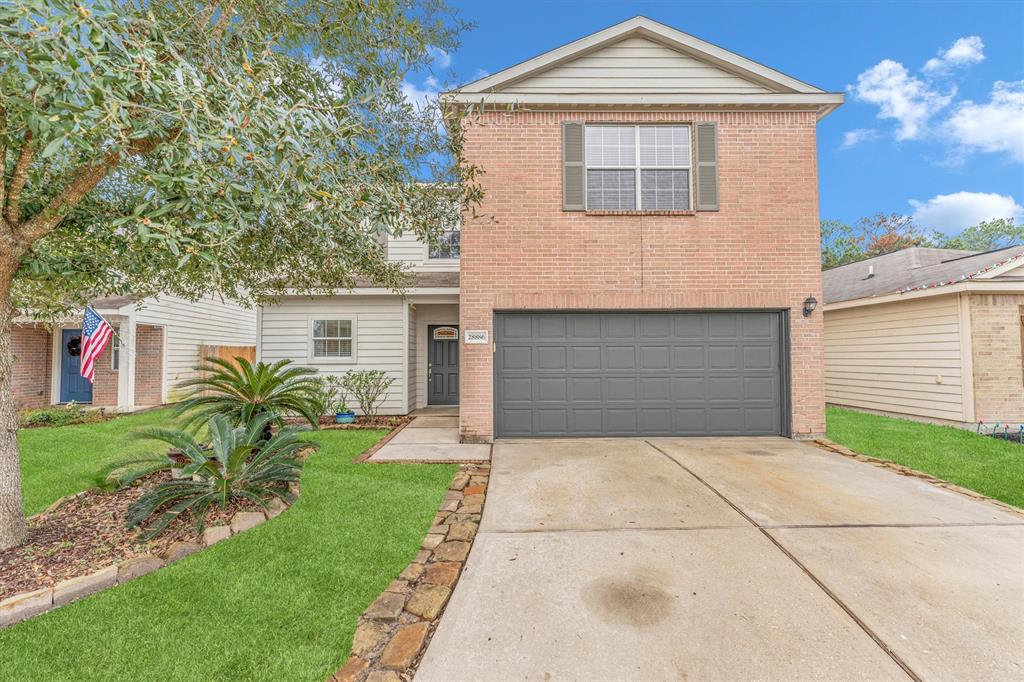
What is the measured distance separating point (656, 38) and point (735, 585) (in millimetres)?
7918

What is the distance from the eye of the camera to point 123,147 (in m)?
2.51

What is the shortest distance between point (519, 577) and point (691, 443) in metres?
4.54

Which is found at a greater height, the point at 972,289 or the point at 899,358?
the point at 972,289

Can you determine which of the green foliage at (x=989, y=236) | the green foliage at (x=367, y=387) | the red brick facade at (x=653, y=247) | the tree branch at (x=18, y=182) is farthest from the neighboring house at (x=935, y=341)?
the green foliage at (x=989, y=236)

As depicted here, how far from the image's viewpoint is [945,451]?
605 centimetres

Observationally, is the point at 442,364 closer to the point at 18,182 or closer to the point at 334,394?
the point at 334,394

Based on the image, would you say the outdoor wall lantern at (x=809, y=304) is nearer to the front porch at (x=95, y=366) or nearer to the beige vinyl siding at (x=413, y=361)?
the beige vinyl siding at (x=413, y=361)

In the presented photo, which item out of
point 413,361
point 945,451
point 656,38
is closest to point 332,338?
point 413,361

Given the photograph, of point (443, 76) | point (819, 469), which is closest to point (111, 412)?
point (443, 76)

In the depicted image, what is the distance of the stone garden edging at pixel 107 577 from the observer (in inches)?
95.4

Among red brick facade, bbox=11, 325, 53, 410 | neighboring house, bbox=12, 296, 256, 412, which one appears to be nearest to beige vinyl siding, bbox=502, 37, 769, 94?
neighboring house, bbox=12, 296, 256, 412

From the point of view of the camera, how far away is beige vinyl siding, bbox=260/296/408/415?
9781mm

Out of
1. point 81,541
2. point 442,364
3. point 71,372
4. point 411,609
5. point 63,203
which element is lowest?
point 411,609

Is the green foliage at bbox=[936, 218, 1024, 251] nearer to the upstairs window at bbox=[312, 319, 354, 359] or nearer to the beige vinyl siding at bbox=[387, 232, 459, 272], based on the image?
the beige vinyl siding at bbox=[387, 232, 459, 272]
